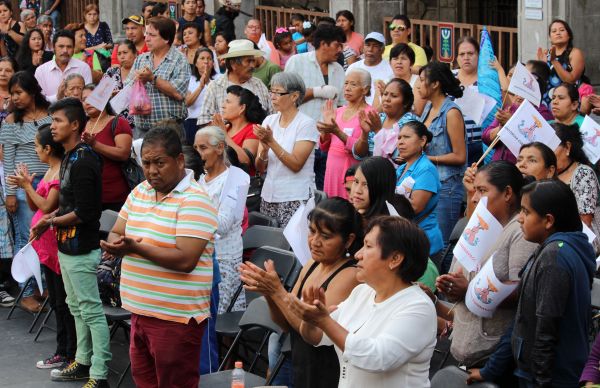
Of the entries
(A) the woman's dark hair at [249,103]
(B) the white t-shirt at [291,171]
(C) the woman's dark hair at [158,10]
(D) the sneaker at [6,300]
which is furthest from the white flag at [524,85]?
(C) the woman's dark hair at [158,10]

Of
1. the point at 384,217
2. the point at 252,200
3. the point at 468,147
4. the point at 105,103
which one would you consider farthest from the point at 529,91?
the point at 384,217

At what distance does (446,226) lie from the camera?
319 inches

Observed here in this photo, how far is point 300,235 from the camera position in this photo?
19.6 feet

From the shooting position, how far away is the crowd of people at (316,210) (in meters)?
4.70

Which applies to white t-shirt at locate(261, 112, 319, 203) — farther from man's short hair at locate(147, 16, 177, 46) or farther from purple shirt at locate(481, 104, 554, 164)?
man's short hair at locate(147, 16, 177, 46)

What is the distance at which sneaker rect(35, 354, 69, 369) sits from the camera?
788 centimetres

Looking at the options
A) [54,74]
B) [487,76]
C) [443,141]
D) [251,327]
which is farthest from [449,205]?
[54,74]

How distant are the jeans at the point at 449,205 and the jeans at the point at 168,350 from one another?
279 cm

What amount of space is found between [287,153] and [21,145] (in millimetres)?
2394

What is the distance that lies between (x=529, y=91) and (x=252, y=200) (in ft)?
8.04

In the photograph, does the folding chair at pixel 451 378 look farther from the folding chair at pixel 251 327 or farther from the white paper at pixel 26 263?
the white paper at pixel 26 263

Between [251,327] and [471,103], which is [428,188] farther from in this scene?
[471,103]

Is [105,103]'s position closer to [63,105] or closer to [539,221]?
[63,105]

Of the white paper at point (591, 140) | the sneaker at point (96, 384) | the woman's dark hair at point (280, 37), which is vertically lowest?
the sneaker at point (96, 384)
